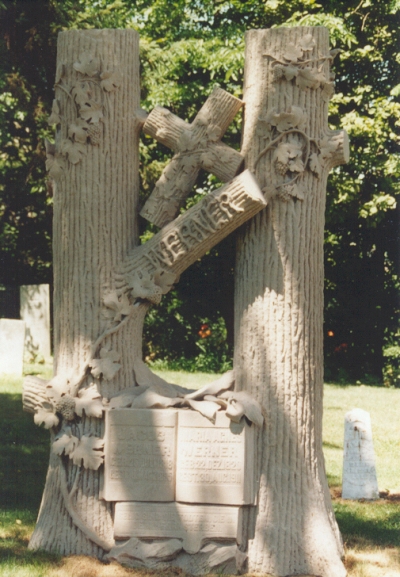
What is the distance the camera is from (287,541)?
491 cm

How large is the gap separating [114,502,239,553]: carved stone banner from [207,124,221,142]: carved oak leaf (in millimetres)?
2298

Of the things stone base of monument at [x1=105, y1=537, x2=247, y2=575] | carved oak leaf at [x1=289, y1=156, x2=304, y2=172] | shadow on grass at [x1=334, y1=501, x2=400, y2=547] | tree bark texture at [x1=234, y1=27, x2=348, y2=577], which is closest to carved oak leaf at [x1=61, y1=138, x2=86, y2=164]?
tree bark texture at [x1=234, y1=27, x2=348, y2=577]

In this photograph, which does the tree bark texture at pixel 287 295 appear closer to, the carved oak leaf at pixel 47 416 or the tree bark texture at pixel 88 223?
the tree bark texture at pixel 88 223

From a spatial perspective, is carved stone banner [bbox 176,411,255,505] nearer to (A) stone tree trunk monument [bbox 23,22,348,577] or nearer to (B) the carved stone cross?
(A) stone tree trunk monument [bbox 23,22,348,577]

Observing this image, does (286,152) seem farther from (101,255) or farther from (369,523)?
(369,523)

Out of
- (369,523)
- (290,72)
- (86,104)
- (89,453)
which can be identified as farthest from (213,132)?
(369,523)

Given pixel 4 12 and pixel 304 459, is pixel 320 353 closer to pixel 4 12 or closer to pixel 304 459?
pixel 304 459

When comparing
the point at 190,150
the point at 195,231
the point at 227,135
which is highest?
the point at 227,135

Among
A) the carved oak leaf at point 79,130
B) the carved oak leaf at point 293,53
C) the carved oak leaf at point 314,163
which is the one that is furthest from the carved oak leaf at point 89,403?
the carved oak leaf at point 293,53

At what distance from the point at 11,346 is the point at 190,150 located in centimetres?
811

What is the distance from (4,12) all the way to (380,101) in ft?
22.4

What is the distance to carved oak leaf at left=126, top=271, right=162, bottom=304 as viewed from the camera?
5.11 m

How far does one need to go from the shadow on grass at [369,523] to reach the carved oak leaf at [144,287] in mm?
2222

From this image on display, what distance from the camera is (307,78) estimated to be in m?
4.97
